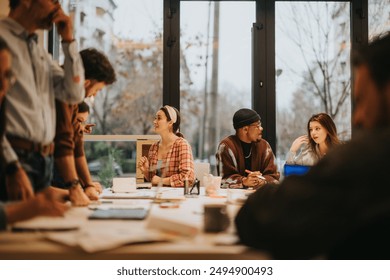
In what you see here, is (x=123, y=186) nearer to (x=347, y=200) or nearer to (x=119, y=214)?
(x=119, y=214)

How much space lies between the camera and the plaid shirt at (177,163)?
286 centimetres

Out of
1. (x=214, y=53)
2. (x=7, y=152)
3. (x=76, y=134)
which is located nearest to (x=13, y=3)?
(x=7, y=152)

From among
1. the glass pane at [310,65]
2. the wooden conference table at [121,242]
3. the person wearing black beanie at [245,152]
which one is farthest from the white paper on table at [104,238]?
the glass pane at [310,65]

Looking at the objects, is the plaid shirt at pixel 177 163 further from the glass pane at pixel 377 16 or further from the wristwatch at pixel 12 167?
the glass pane at pixel 377 16

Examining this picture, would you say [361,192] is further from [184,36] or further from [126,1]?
[126,1]

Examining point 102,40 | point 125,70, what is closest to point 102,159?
point 125,70

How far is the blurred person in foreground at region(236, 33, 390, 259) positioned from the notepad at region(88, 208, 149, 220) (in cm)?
48

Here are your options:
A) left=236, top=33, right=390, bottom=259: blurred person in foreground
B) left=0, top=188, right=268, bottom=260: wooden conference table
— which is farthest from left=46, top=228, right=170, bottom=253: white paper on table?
left=236, top=33, right=390, bottom=259: blurred person in foreground

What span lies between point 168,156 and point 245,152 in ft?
2.22

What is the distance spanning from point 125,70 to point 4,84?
2876mm

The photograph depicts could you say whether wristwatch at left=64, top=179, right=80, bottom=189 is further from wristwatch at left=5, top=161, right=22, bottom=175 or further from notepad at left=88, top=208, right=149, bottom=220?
wristwatch at left=5, top=161, right=22, bottom=175

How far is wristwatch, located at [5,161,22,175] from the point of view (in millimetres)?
1186
